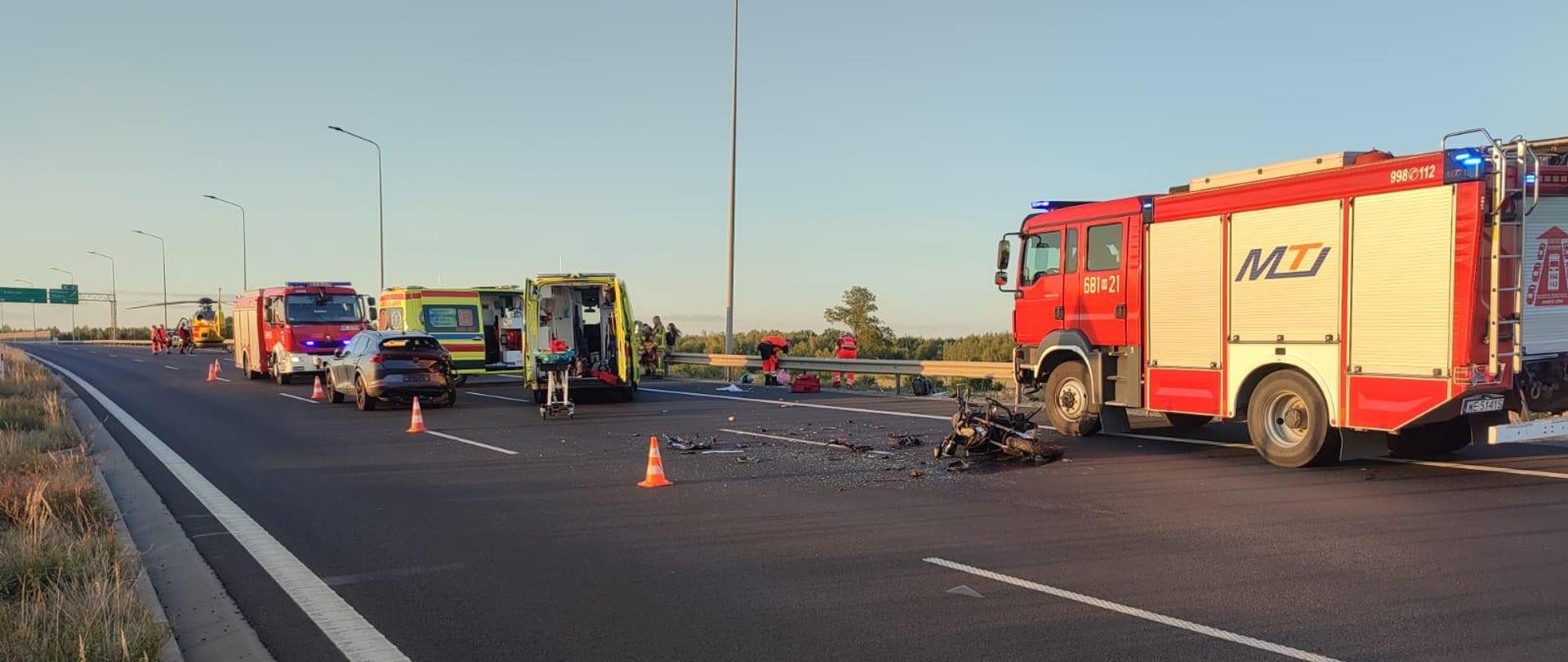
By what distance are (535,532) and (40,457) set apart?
19.5 ft

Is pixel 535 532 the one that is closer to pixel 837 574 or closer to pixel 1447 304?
pixel 837 574

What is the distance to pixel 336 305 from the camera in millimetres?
27906

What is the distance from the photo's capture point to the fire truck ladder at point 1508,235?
883 centimetres

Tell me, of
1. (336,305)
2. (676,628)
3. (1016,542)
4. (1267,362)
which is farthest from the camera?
(336,305)

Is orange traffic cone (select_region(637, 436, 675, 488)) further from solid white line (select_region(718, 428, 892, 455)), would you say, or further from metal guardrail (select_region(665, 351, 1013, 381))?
metal guardrail (select_region(665, 351, 1013, 381))

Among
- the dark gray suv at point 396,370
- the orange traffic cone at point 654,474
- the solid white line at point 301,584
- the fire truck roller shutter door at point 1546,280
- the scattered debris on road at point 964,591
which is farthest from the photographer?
the dark gray suv at point 396,370

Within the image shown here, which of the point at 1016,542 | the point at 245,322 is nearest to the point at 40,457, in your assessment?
the point at 1016,542

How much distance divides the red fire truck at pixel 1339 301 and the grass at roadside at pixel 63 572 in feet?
32.0

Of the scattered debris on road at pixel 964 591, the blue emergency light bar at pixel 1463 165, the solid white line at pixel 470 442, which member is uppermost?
the blue emergency light bar at pixel 1463 165

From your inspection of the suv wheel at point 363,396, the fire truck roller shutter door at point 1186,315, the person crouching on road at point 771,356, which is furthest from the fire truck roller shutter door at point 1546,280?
the suv wheel at point 363,396

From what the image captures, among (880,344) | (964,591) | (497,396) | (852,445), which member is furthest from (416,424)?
(880,344)

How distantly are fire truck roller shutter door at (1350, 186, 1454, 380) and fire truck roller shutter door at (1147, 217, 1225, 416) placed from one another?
5.25 ft

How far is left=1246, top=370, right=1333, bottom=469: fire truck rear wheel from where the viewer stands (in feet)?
33.6

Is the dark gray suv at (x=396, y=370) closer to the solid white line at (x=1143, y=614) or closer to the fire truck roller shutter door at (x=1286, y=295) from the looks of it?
the fire truck roller shutter door at (x=1286, y=295)
